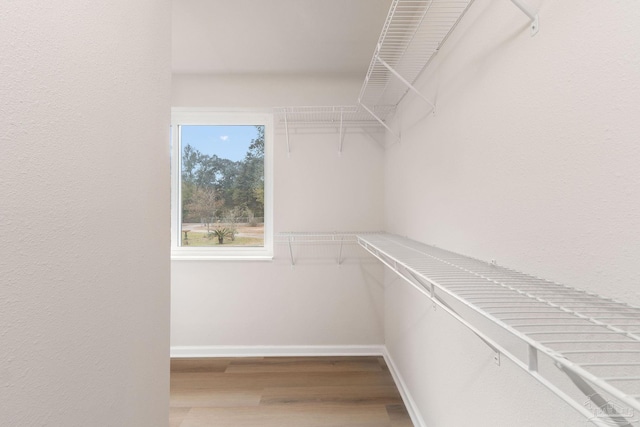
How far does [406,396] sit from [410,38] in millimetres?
1897

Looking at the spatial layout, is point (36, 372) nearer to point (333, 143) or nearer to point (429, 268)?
point (429, 268)

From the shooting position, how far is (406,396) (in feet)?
6.32

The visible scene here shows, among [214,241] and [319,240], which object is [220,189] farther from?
[319,240]

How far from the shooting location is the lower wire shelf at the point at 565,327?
0.38 m

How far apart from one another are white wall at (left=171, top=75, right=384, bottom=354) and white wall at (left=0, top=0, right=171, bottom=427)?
160cm

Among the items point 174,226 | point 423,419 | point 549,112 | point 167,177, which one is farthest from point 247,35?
point 423,419

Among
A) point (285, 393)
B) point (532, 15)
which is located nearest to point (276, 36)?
point (532, 15)

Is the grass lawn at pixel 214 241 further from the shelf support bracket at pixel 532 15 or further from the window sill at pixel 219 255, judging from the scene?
the shelf support bracket at pixel 532 15

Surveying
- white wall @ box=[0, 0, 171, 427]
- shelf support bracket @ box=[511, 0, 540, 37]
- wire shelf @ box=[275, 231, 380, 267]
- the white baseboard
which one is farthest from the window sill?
shelf support bracket @ box=[511, 0, 540, 37]

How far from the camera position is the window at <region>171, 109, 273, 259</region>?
9.01ft

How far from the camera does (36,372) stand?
1.80ft

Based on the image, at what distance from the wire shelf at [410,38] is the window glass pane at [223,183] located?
1162 millimetres

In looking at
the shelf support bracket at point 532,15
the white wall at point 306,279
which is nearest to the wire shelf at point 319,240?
the white wall at point 306,279

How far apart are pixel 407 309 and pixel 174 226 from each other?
199 cm
